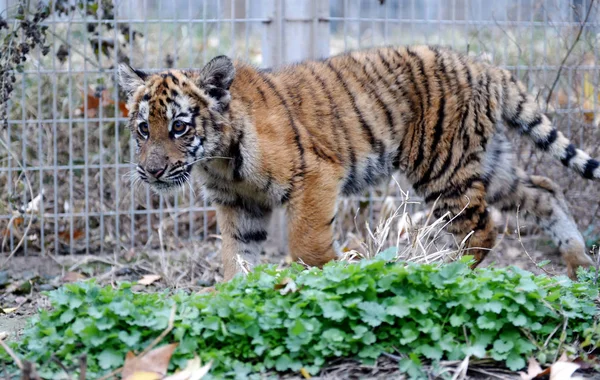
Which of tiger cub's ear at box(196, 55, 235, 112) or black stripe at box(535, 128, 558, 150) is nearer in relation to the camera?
tiger cub's ear at box(196, 55, 235, 112)

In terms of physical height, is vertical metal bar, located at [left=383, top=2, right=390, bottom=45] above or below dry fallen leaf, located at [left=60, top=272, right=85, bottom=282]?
above

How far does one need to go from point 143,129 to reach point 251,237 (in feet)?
3.31

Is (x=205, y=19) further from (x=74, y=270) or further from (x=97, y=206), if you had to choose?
(x=74, y=270)

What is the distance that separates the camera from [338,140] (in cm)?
543

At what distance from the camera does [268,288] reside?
3.66 meters

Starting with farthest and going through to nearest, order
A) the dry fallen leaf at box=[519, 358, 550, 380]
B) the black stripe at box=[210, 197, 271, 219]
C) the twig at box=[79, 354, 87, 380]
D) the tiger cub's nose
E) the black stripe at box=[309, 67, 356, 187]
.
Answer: the black stripe at box=[309, 67, 356, 187] → the black stripe at box=[210, 197, 271, 219] → the tiger cub's nose → the dry fallen leaf at box=[519, 358, 550, 380] → the twig at box=[79, 354, 87, 380]

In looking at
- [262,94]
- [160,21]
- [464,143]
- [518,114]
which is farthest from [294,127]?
[160,21]

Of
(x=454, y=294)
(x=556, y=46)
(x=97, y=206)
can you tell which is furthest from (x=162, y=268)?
(x=556, y=46)

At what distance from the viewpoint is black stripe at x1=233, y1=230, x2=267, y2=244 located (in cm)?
535

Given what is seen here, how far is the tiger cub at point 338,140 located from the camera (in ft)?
16.2

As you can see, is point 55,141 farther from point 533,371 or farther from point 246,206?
point 533,371

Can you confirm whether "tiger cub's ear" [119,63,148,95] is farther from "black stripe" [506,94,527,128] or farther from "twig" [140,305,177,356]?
"black stripe" [506,94,527,128]

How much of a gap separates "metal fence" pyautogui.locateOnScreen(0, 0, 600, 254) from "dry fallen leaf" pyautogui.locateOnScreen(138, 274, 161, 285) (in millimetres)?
441

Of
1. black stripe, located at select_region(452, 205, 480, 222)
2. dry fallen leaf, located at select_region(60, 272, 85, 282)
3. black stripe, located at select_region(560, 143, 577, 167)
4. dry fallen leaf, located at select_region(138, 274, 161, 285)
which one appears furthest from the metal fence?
black stripe, located at select_region(452, 205, 480, 222)
